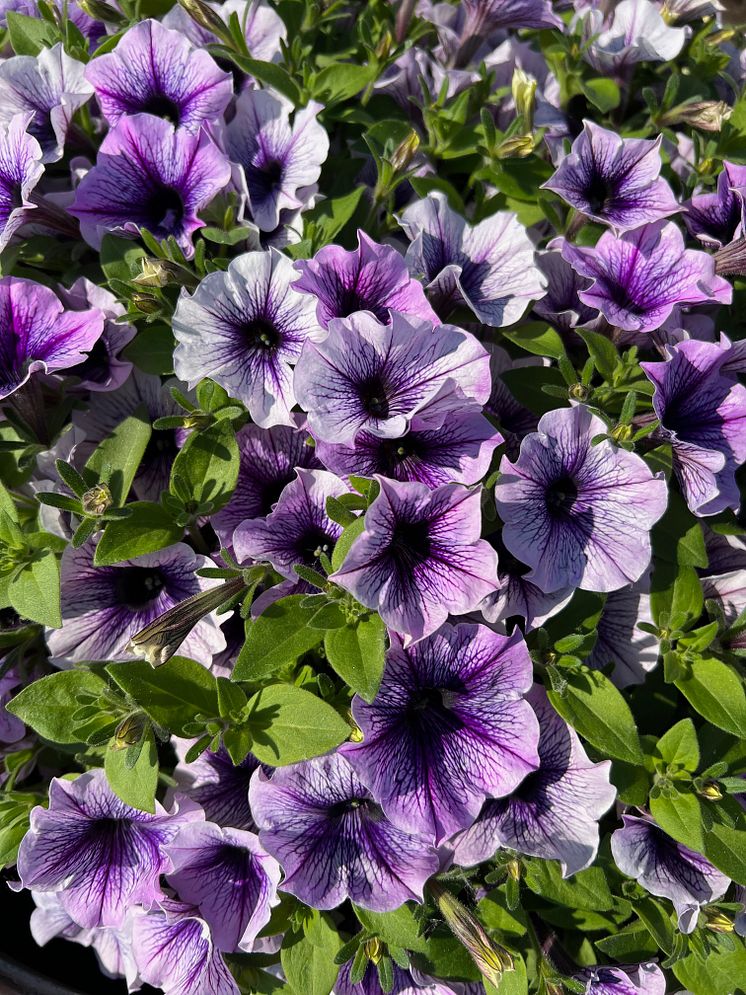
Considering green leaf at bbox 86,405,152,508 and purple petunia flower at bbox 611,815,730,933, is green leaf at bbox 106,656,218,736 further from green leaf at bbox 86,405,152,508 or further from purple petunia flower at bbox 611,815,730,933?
purple petunia flower at bbox 611,815,730,933

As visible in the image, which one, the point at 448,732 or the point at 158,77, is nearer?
the point at 448,732

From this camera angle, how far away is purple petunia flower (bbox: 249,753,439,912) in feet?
3.48

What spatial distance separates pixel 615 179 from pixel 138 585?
1.05 meters

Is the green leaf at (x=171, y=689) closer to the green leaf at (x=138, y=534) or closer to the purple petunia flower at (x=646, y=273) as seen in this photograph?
the green leaf at (x=138, y=534)

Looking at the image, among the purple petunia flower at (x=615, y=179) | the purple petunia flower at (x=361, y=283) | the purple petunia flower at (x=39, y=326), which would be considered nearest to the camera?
the purple petunia flower at (x=361, y=283)

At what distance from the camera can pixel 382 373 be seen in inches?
42.3

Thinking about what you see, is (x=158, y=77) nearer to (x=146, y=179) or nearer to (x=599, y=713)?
(x=146, y=179)

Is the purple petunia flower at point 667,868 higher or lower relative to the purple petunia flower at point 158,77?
lower

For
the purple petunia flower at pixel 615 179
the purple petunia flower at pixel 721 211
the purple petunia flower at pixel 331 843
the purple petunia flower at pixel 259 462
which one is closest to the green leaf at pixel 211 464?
Result: the purple petunia flower at pixel 259 462

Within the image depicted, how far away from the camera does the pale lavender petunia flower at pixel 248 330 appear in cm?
112

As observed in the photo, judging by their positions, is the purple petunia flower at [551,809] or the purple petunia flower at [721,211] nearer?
the purple petunia flower at [551,809]

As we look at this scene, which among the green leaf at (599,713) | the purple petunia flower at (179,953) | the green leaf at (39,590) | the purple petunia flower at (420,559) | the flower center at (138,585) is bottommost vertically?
the purple petunia flower at (179,953)

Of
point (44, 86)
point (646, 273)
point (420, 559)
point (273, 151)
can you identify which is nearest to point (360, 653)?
point (420, 559)

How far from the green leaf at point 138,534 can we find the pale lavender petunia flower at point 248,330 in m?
0.20
